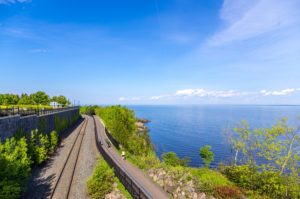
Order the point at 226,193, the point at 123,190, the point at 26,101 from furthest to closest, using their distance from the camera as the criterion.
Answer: the point at 26,101, the point at 123,190, the point at 226,193

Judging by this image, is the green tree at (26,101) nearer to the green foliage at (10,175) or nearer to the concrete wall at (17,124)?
the concrete wall at (17,124)

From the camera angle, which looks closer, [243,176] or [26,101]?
[243,176]

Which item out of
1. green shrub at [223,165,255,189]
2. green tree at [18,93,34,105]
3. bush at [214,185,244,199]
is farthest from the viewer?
green tree at [18,93,34,105]

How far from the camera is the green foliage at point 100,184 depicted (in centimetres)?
1408

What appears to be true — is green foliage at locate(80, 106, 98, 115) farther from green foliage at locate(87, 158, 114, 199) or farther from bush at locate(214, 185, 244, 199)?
bush at locate(214, 185, 244, 199)

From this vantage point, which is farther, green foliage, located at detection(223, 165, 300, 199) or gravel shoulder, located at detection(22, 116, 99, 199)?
green foliage, located at detection(223, 165, 300, 199)

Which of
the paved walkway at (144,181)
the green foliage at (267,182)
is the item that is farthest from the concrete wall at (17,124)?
the green foliage at (267,182)

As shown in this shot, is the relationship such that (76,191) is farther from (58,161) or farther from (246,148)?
(246,148)

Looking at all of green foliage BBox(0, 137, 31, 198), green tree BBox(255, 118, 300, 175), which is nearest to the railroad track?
green foliage BBox(0, 137, 31, 198)

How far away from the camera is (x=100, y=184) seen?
1461 cm

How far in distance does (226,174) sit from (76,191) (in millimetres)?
15536

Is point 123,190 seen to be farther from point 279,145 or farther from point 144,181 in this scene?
point 279,145

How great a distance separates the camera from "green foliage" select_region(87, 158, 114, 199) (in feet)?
46.2

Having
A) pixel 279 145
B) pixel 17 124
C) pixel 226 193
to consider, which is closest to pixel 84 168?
pixel 17 124
